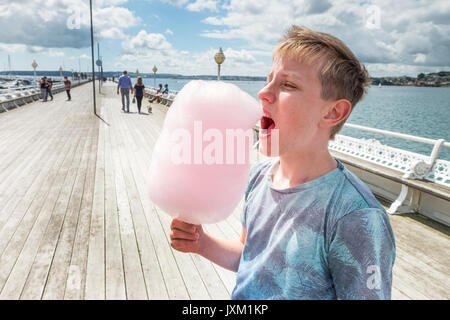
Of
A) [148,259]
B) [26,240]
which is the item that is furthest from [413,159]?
[26,240]

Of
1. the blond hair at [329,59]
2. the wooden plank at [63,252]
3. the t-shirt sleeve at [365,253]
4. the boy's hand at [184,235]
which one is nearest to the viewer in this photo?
the t-shirt sleeve at [365,253]

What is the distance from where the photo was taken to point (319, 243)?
93cm

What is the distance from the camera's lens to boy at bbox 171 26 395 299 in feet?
2.82

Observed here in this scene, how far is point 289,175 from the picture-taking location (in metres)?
1.13

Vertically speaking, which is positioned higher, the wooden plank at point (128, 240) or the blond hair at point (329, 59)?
the blond hair at point (329, 59)

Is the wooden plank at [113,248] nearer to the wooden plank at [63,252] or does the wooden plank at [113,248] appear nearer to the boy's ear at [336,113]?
the wooden plank at [63,252]

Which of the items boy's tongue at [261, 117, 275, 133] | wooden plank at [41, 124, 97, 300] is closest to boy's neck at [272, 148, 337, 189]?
boy's tongue at [261, 117, 275, 133]

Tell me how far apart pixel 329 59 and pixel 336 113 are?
0.56ft

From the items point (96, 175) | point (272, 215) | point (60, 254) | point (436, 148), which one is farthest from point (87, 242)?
point (436, 148)

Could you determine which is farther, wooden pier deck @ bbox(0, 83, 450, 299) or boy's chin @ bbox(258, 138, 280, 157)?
wooden pier deck @ bbox(0, 83, 450, 299)

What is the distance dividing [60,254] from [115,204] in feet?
4.38

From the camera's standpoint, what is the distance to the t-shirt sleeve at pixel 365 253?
2.76ft

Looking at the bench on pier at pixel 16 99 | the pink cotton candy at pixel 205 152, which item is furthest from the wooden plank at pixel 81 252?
the bench on pier at pixel 16 99

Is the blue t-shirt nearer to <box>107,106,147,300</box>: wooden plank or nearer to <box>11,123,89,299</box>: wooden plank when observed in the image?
<box>107,106,147,300</box>: wooden plank
